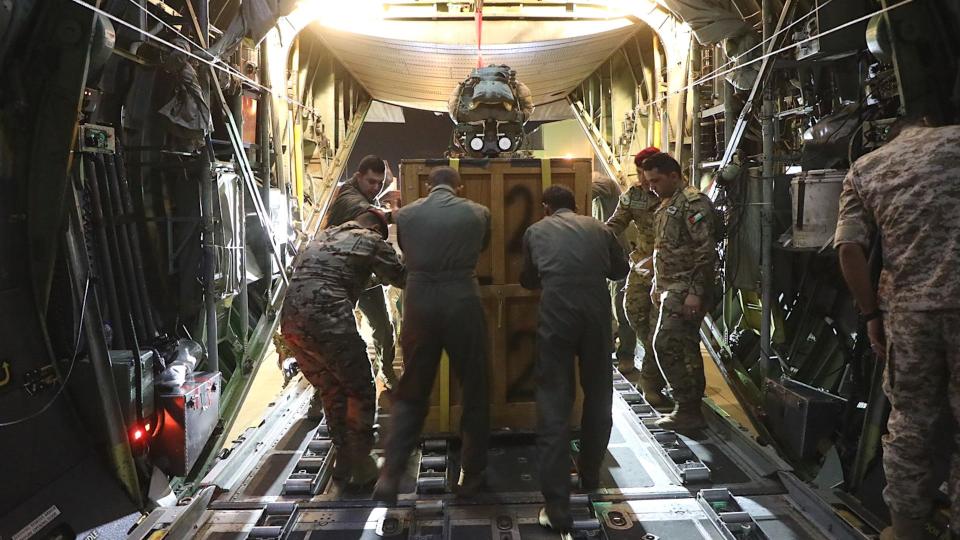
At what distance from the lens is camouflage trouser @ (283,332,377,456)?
3.48 m

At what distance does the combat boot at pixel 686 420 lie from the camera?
14.4 ft

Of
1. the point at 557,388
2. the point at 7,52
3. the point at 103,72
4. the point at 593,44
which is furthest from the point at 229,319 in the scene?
the point at 593,44

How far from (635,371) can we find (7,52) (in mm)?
5150

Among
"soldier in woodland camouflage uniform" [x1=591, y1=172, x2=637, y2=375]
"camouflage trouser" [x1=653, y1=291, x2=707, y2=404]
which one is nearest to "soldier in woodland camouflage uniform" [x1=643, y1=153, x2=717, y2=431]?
"camouflage trouser" [x1=653, y1=291, x2=707, y2=404]

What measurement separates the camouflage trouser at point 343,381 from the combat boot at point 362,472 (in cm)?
5

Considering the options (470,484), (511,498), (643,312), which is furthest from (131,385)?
(643,312)

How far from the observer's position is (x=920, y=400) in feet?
8.38

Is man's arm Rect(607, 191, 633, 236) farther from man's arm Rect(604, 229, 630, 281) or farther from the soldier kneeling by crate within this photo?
the soldier kneeling by crate

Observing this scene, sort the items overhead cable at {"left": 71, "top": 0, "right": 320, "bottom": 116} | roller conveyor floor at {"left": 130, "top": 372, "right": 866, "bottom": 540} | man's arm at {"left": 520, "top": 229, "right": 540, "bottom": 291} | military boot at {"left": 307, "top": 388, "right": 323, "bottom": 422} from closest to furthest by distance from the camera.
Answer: overhead cable at {"left": 71, "top": 0, "right": 320, "bottom": 116} < roller conveyor floor at {"left": 130, "top": 372, "right": 866, "bottom": 540} < man's arm at {"left": 520, "top": 229, "right": 540, "bottom": 291} < military boot at {"left": 307, "top": 388, "right": 323, "bottom": 422}

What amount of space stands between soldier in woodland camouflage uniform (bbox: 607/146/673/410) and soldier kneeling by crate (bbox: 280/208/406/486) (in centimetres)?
227

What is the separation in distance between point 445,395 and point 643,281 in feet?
6.85

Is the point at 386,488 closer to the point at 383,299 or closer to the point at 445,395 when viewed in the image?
the point at 445,395

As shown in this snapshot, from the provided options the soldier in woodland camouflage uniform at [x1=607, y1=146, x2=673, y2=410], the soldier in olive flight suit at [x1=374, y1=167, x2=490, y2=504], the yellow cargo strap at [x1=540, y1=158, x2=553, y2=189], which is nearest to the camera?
the soldier in olive flight suit at [x1=374, y1=167, x2=490, y2=504]

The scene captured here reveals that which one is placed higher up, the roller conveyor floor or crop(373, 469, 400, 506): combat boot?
crop(373, 469, 400, 506): combat boot
